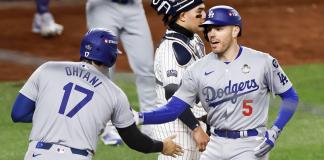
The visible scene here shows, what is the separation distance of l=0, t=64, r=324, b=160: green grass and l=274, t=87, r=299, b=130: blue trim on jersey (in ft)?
8.74

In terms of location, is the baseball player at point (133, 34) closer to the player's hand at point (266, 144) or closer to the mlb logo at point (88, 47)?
the player's hand at point (266, 144)

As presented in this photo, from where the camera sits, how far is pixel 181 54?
304 inches

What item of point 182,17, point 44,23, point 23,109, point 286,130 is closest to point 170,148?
point 23,109

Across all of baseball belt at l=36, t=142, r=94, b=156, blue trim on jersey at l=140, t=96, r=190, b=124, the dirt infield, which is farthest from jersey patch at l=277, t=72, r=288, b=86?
the dirt infield

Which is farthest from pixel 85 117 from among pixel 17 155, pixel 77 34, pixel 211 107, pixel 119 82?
pixel 77 34

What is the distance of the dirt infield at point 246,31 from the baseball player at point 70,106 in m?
7.55

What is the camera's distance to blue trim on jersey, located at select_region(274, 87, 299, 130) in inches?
283

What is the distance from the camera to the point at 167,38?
7867mm

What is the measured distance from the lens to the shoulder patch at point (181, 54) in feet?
25.2

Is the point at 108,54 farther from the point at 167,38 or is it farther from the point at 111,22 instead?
the point at 111,22

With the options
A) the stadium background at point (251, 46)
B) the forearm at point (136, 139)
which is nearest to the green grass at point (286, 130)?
the stadium background at point (251, 46)

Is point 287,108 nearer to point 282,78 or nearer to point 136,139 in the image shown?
point 282,78

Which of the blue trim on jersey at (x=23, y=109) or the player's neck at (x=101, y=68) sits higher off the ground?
the player's neck at (x=101, y=68)

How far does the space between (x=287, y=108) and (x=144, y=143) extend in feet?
3.26
